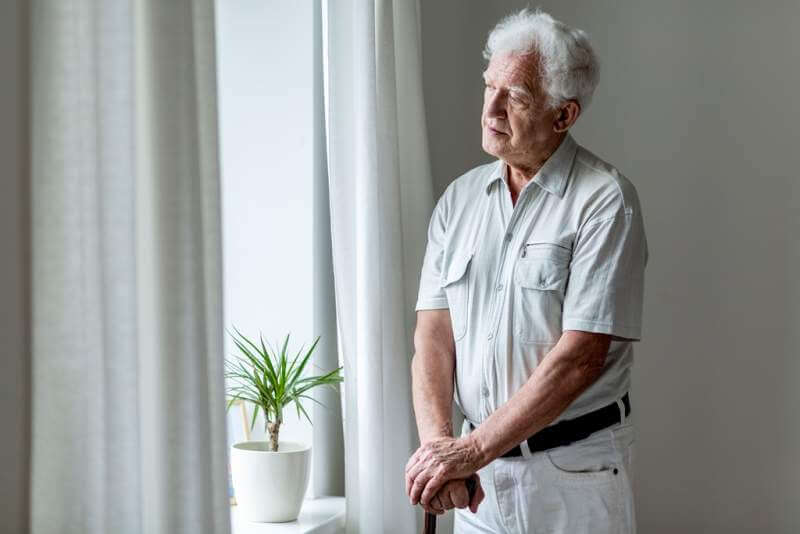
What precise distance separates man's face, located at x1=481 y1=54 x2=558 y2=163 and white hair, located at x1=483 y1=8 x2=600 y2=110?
2 centimetres

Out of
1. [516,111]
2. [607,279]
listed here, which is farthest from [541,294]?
[516,111]

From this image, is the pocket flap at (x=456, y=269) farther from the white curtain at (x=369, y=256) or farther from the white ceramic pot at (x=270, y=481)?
the white ceramic pot at (x=270, y=481)

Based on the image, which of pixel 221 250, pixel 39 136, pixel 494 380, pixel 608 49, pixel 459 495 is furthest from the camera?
pixel 608 49

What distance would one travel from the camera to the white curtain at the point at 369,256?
7.50 ft

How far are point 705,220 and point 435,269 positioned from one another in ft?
4.40

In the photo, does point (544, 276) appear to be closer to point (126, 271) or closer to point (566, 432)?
point (566, 432)

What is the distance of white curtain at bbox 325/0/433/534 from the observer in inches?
90.0

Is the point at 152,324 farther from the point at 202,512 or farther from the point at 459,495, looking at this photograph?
the point at 459,495

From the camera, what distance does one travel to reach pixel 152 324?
1476 mm

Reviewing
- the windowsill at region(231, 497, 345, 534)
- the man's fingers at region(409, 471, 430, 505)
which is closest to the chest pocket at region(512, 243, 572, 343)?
the man's fingers at region(409, 471, 430, 505)

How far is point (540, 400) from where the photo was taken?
182 cm

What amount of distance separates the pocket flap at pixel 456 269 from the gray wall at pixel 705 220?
0.92 metres
